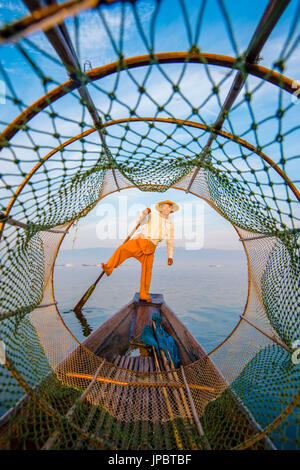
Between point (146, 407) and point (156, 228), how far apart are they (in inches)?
133

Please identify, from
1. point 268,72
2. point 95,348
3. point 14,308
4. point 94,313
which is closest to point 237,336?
point 95,348

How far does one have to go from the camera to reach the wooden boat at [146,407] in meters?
1.79

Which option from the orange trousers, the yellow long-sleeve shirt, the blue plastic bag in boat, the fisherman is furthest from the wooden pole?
the yellow long-sleeve shirt

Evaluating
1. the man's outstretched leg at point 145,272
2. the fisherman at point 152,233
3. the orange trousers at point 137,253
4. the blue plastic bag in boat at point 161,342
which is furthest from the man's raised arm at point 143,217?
the blue plastic bag in boat at point 161,342

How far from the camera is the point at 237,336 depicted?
339 cm

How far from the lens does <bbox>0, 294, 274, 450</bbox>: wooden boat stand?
5.87 ft

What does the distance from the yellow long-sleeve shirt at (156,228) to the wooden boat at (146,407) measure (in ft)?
7.70

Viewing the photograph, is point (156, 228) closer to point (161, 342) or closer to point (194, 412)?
point (161, 342)

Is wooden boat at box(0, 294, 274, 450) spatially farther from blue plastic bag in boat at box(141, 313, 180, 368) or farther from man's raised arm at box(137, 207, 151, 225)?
man's raised arm at box(137, 207, 151, 225)

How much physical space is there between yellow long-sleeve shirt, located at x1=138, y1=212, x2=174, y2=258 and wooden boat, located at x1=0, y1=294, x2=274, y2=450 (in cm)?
235

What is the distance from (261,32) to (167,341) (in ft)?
13.3

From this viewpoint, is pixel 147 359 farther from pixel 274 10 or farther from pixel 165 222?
pixel 274 10

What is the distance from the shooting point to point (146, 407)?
2.36 metres

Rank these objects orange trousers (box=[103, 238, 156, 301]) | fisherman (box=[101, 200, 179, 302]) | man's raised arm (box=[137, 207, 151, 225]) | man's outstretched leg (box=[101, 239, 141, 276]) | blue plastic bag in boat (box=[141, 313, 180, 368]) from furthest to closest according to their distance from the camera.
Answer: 1. man's raised arm (box=[137, 207, 151, 225])
2. fisherman (box=[101, 200, 179, 302])
3. orange trousers (box=[103, 238, 156, 301])
4. man's outstretched leg (box=[101, 239, 141, 276])
5. blue plastic bag in boat (box=[141, 313, 180, 368])
